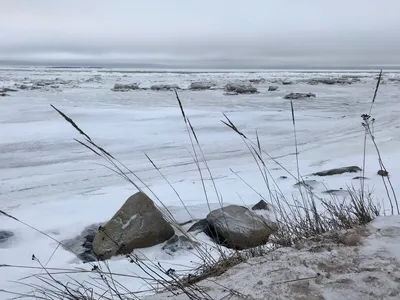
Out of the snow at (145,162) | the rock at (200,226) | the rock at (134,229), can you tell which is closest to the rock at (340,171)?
the snow at (145,162)

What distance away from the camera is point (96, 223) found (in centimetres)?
442

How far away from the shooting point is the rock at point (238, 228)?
347 centimetres

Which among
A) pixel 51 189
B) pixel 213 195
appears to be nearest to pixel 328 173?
pixel 213 195

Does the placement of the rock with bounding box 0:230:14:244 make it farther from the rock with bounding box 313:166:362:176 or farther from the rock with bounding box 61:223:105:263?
the rock with bounding box 313:166:362:176

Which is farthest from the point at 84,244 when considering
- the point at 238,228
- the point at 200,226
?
the point at 238,228

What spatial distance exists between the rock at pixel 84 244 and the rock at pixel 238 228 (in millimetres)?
1051

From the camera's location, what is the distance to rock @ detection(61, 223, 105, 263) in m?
3.70

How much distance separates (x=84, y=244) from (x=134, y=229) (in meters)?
0.51

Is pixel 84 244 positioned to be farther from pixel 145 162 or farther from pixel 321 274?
pixel 145 162

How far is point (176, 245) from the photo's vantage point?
3824 millimetres

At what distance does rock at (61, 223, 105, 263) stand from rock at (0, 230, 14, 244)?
19.9 inches

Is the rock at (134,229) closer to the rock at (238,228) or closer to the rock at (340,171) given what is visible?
the rock at (238,228)

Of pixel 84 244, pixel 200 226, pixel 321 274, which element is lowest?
pixel 84 244

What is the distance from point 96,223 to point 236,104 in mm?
12112
